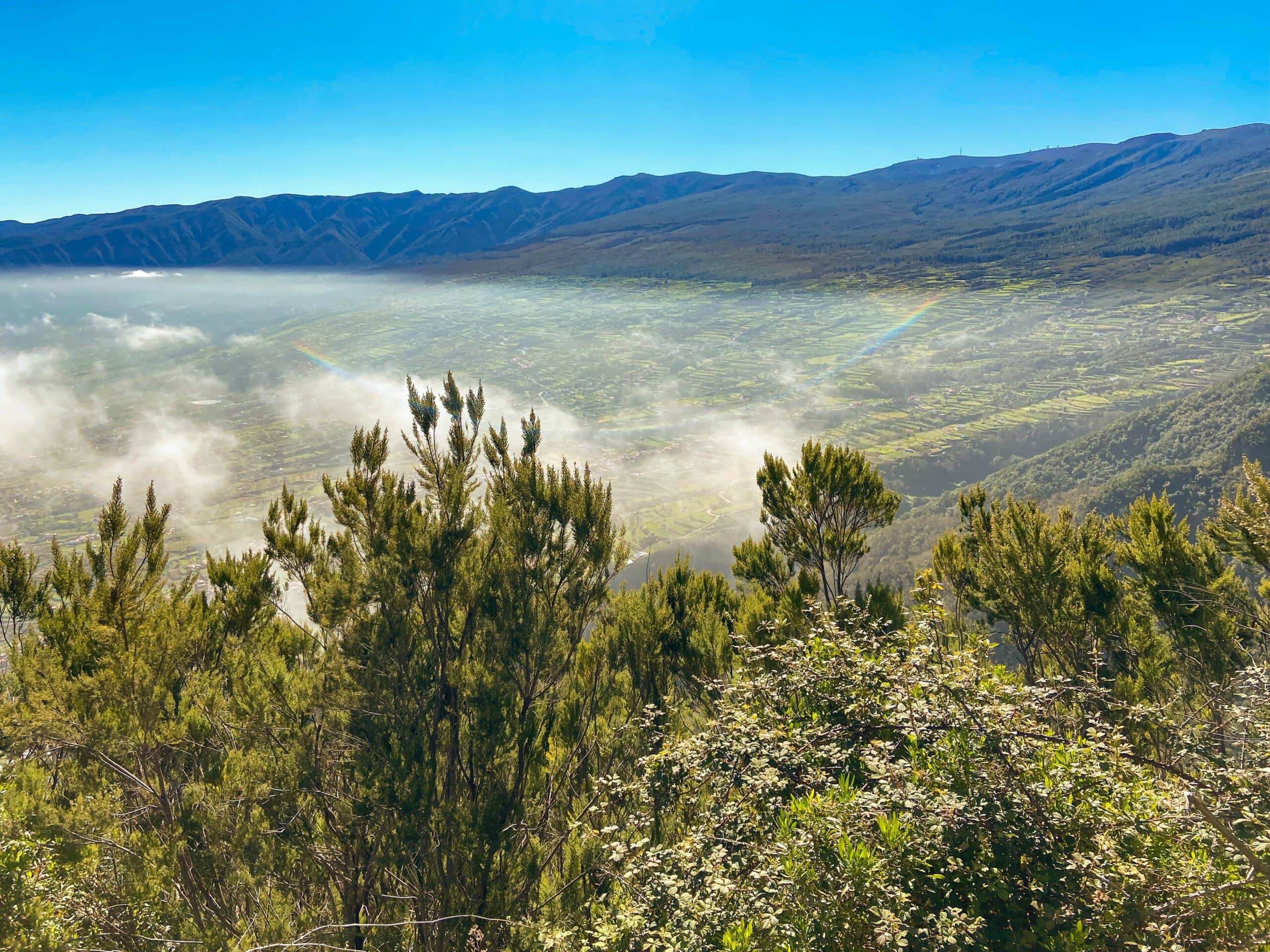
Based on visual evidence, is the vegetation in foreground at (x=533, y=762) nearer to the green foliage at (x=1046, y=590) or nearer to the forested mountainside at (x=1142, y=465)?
the green foliage at (x=1046, y=590)

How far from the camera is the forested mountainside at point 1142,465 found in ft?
270

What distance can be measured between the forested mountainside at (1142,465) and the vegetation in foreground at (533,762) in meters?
68.3

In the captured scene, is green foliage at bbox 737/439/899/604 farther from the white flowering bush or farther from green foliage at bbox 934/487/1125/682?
the white flowering bush

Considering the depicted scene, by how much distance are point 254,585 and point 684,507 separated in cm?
12823

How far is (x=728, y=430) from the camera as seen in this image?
19788cm

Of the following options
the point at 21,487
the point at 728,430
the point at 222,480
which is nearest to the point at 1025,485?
the point at 728,430

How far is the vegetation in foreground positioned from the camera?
4.16 meters

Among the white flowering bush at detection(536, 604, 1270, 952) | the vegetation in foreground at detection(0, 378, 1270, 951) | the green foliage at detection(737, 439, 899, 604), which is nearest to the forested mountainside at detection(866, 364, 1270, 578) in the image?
the green foliage at detection(737, 439, 899, 604)

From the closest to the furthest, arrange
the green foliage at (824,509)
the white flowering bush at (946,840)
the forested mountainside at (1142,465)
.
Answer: the white flowering bush at (946,840)
the green foliage at (824,509)
the forested mountainside at (1142,465)

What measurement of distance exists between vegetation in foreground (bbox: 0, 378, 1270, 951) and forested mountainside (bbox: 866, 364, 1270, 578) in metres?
68.3

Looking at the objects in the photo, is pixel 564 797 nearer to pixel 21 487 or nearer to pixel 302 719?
pixel 302 719

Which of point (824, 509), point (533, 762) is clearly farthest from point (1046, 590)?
point (533, 762)

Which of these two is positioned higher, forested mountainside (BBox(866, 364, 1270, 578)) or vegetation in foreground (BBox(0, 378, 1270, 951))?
vegetation in foreground (BBox(0, 378, 1270, 951))

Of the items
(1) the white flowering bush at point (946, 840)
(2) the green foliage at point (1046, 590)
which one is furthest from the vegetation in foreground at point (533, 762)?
(2) the green foliage at point (1046, 590)
